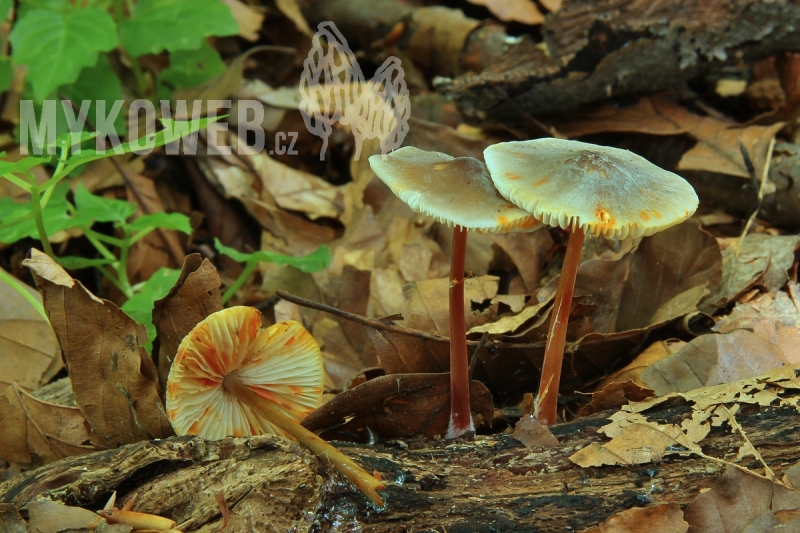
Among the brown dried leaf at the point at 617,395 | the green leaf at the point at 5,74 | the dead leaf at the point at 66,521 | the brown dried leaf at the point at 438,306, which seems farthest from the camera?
the green leaf at the point at 5,74

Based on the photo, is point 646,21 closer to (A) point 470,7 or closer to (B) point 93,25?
(A) point 470,7

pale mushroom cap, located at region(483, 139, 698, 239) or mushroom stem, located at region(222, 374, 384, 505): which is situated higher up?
pale mushroom cap, located at region(483, 139, 698, 239)

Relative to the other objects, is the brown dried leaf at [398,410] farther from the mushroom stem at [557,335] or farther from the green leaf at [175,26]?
the green leaf at [175,26]

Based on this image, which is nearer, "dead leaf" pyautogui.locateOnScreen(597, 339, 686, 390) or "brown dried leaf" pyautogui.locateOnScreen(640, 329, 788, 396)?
"brown dried leaf" pyautogui.locateOnScreen(640, 329, 788, 396)

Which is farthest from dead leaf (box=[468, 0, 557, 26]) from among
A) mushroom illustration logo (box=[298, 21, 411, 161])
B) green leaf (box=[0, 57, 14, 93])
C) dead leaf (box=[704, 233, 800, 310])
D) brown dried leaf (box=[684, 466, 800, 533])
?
brown dried leaf (box=[684, 466, 800, 533])

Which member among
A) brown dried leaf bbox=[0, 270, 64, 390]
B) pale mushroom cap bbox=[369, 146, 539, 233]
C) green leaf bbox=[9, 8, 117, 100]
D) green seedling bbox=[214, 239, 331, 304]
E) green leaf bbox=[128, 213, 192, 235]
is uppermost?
green leaf bbox=[9, 8, 117, 100]

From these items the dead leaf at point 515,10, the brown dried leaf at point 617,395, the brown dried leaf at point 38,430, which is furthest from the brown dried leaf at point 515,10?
the brown dried leaf at point 38,430

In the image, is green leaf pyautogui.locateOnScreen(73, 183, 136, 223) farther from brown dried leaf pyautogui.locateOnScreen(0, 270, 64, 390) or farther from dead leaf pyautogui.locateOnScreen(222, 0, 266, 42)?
dead leaf pyautogui.locateOnScreen(222, 0, 266, 42)

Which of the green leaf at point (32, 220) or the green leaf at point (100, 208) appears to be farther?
the green leaf at point (100, 208)
